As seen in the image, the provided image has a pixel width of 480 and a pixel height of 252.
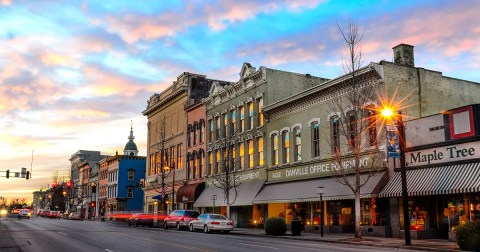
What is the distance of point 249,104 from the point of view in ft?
144

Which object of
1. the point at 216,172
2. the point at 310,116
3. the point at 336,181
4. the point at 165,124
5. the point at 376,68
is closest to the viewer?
the point at 376,68

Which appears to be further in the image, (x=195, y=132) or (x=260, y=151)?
(x=195, y=132)

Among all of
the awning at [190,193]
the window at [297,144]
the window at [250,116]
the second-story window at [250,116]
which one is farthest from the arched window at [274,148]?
the awning at [190,193]

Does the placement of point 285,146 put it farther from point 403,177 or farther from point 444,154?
point 403,177

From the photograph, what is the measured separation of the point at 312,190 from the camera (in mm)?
32312

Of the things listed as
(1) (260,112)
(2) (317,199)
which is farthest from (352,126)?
(1) (260,112)

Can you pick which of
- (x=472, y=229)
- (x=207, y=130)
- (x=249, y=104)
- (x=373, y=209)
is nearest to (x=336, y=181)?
(x=373, y=209)

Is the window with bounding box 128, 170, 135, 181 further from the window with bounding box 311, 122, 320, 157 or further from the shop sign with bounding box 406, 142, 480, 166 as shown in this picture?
the shop sign with bounding box 406, 142, 480, 166

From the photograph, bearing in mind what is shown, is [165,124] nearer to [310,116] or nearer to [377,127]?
[310,116]

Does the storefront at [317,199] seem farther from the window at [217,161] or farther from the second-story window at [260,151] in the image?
the window at [217,161]

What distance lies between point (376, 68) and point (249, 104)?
1683 centimetres

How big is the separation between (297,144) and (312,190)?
16.1 feet

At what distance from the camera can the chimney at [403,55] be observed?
1219 inches

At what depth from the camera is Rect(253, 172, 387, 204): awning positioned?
90.6 feet
